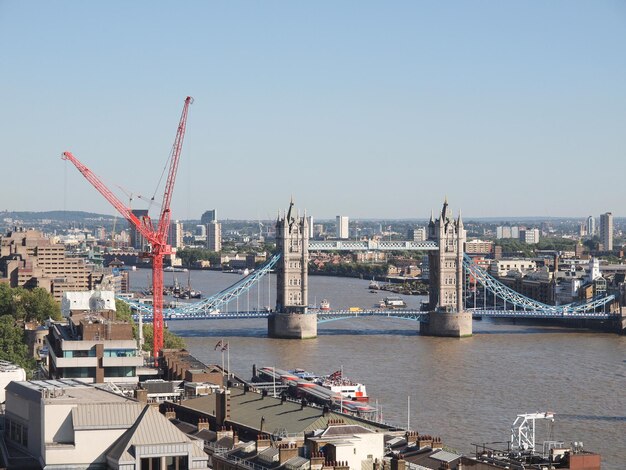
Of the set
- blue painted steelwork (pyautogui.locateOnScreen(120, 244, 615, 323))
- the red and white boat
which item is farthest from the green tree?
blue painted steelwork (pyautogui.locateOnScreen(120, 244, 615, 323))

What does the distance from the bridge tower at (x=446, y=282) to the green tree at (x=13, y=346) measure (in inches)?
925

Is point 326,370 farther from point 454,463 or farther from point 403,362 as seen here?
point 454,463

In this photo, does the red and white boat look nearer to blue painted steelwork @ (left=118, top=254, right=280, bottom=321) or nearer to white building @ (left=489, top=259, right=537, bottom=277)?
blue painted steelwork @ (left=118, top=254, right=280, bottom=321)

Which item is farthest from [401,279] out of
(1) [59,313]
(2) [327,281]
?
(1) [59,313]

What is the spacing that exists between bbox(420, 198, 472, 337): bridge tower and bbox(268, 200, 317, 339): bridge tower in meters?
5.63

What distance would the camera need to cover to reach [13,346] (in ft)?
150

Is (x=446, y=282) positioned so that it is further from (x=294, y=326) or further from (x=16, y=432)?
(x=16, y=432)

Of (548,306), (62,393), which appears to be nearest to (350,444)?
Result: (62,393)

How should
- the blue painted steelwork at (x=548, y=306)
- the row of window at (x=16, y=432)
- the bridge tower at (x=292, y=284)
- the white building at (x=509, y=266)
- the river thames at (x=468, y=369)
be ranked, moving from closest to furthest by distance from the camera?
the row of window at (x=16, y=432) < the river thames at (x=468, y=369) < the bridge tower at (x=292, y=284) < the blue painted steelwork at (x=548, y=306) < the white building at (x=509, y=266)

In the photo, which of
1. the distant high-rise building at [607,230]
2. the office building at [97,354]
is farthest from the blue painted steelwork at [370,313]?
the distant high-rise building at [607,230]

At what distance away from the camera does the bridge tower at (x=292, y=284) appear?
225ft

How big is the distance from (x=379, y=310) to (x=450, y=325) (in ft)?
21.3

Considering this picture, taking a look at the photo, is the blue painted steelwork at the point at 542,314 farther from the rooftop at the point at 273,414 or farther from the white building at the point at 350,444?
the white building at the point at 350,444

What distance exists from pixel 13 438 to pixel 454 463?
616cm
